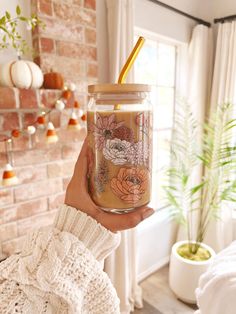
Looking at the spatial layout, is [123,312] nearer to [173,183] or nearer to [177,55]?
[173,183]

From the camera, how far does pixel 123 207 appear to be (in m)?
0.57

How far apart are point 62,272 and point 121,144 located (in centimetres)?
32

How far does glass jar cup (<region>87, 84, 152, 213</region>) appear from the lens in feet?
1.76

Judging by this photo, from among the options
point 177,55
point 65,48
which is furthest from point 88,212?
point 177,55

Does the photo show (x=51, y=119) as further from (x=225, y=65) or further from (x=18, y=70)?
(x=225, y=65)

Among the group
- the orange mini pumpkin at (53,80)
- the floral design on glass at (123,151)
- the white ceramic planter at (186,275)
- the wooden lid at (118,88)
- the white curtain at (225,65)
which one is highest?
the white curtain at (225,65)

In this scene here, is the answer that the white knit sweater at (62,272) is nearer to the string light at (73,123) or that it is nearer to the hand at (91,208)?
the hand at (91,208)

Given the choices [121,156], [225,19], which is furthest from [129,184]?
[225,19]

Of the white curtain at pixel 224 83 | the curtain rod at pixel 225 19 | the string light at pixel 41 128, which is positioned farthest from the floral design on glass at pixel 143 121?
the curtain rod at pixel 225 19

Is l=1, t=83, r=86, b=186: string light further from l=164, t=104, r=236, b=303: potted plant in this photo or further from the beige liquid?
l=164, t=104, r=236, b=303: potted plant

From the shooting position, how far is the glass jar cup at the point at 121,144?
1.76 ft

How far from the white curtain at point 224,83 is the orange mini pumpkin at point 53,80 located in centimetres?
154

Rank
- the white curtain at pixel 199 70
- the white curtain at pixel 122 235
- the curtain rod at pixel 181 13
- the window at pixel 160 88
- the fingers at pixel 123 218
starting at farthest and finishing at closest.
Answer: the white curtain at pixel 199 70
the window at pixel 160 88
the curtain rod at pixel 181 13
the white curtain at pixel 122 235
the fingers at pixel 123 218

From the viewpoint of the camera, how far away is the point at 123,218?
0.61m
